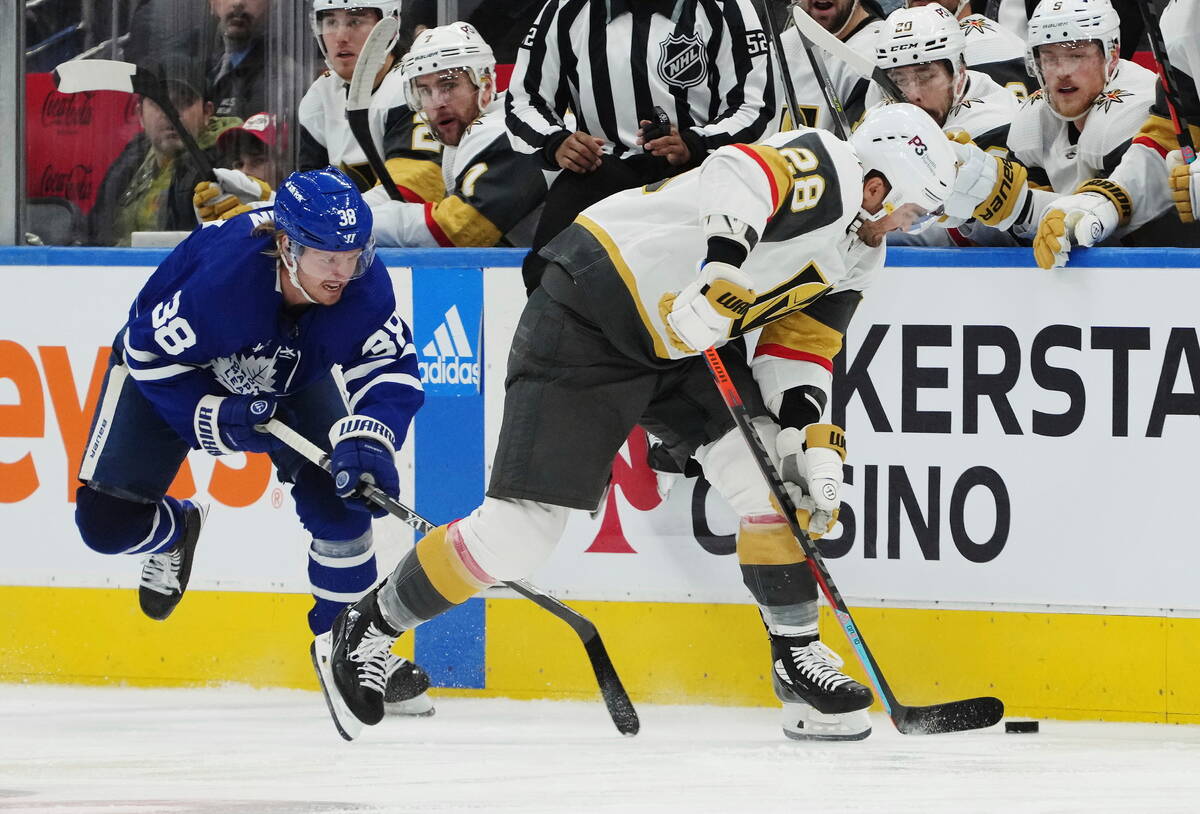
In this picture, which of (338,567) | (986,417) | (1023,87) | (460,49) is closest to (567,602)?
(338,567)

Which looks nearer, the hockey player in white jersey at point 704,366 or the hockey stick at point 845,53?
the hockey player in white jersey at point 704,366

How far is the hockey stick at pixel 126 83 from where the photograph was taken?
4.28 m

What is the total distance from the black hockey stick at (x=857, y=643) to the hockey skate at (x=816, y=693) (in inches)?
2.2

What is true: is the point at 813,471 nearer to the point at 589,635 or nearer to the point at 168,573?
the point at 589,635

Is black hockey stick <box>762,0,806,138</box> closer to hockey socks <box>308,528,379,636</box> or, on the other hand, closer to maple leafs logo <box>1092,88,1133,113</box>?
maple leafs logo <box>1092,88,1133,113</box>

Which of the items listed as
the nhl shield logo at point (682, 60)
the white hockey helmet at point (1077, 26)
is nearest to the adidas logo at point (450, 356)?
the nhl shield logo at point (682, 60)

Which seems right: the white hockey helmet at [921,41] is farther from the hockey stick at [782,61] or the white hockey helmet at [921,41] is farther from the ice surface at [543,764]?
the ice surface at [543,764]

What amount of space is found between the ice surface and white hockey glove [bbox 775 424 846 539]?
0.42 meters

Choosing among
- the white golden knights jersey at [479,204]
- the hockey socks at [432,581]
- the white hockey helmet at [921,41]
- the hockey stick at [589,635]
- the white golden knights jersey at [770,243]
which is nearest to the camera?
the white golden knights jersey at [770,243]

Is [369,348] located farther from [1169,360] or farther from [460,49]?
[1169,360]

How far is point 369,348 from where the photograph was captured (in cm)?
344

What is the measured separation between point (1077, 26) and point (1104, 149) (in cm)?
26

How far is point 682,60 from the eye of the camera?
366 cm

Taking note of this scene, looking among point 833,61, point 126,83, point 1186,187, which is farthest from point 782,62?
point 126,83
